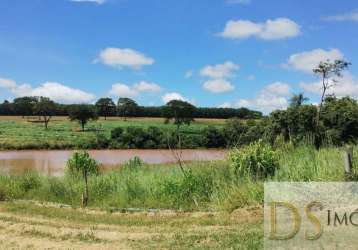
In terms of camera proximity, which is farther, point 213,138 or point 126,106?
point 126,106

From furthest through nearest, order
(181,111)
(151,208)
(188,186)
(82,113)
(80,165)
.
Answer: (82,113) < (181,111) < (80,165) < (188,186) < (151,208)

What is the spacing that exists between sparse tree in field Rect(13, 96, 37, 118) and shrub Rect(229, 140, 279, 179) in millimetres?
83721

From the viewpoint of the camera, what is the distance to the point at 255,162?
1216 cm

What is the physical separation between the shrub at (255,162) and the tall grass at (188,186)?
0.20 metres

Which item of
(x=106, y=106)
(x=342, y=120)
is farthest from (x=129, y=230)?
(x=106, y=106)

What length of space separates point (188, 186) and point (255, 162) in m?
Result: 1.71

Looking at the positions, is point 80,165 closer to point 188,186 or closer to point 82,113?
point 188,186

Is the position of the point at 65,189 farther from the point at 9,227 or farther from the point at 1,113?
the point at 1,113

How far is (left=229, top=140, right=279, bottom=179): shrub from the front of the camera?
12.0 meters

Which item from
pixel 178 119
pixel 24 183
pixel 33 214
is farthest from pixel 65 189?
pixel 178 119

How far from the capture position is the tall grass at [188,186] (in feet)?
35.5

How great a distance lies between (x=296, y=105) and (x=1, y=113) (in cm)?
9241

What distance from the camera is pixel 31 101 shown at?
94562 millimetres

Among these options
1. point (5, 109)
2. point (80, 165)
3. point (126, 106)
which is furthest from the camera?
point (5, 109)
